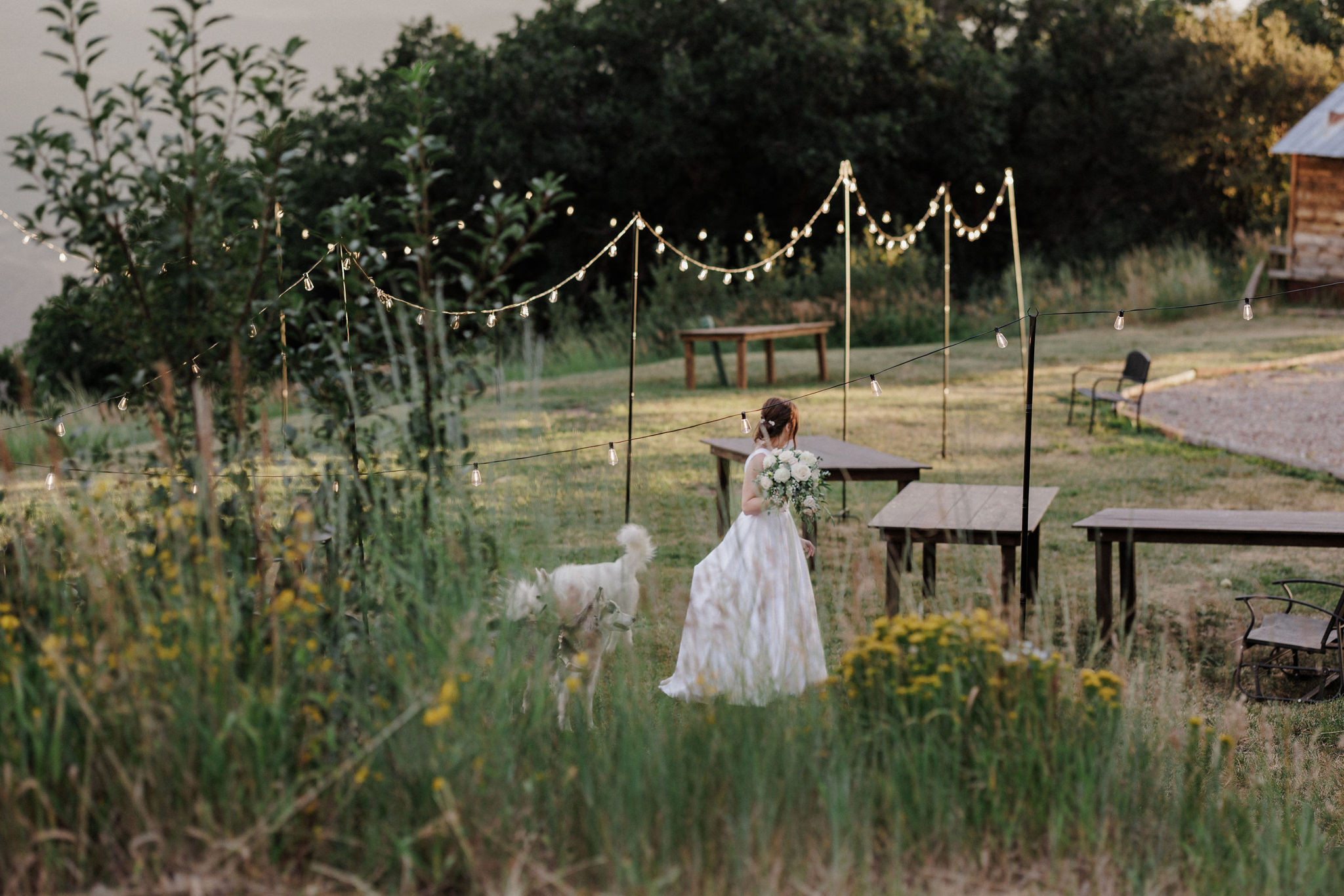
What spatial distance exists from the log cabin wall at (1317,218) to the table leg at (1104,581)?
53.4 feet

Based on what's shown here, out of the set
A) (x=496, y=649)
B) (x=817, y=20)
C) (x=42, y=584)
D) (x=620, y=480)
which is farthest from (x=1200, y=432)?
(x=817, y=20)

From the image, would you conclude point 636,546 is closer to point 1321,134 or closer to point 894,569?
point 894,569

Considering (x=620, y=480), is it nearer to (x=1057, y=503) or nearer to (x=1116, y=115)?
(x=1057, y=503)

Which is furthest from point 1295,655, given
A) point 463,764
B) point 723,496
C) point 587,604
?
point 463,764

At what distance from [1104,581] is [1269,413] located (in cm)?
704

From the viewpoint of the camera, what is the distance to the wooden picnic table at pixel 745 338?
14266 mm

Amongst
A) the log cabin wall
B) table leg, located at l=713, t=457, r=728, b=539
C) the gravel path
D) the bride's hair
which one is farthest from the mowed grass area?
the log cabin wall

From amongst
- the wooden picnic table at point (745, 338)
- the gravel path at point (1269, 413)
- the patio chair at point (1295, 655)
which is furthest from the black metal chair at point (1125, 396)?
the patio chair at point (1295, 655)

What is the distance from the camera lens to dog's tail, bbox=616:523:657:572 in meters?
4.97

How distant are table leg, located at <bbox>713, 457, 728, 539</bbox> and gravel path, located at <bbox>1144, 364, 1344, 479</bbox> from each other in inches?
183

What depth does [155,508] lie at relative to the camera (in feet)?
12.3

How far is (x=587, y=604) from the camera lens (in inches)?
190

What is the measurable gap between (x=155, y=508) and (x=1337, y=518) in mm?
5076

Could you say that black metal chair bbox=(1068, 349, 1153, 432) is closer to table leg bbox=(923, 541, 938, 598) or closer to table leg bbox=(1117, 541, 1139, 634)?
table leg bbox=(923, 541, 938, 598)
